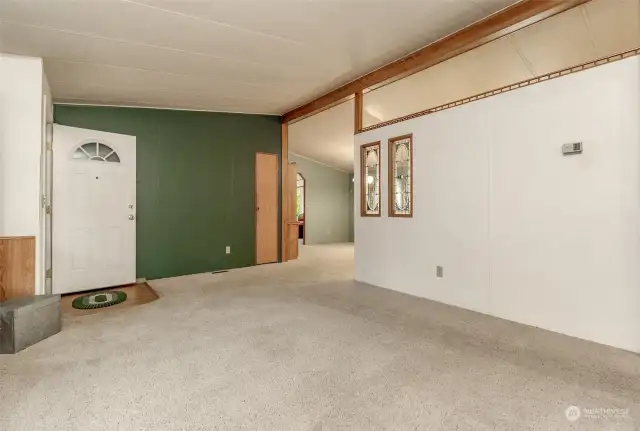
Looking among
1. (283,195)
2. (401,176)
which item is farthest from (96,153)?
(401,176)

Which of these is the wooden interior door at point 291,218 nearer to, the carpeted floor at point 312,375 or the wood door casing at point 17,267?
the carpeted floor at point 312,375

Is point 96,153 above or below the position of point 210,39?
below

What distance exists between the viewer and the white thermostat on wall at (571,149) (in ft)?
8.46

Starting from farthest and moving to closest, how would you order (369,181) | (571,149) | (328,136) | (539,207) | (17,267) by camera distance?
(328,136)
(369,181)
(17,267)
(539,207)
(571,149)

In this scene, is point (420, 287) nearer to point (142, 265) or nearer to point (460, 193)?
point (460, 193)

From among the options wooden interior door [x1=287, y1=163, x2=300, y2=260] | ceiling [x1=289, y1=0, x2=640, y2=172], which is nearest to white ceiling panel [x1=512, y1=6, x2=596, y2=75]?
ceiling [x1=289, y1=0, x2=640, y2=172]

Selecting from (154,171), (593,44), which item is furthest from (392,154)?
(154,171)

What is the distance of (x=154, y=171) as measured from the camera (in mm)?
5047

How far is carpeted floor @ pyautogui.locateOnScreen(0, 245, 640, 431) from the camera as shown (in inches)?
63.0

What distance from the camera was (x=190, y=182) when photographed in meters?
5.37

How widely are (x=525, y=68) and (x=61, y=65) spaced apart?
487 cm

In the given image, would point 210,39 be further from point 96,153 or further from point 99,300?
point 99,300

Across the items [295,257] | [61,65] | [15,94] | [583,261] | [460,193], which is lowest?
[295,257]

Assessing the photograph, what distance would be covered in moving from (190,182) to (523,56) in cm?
465
